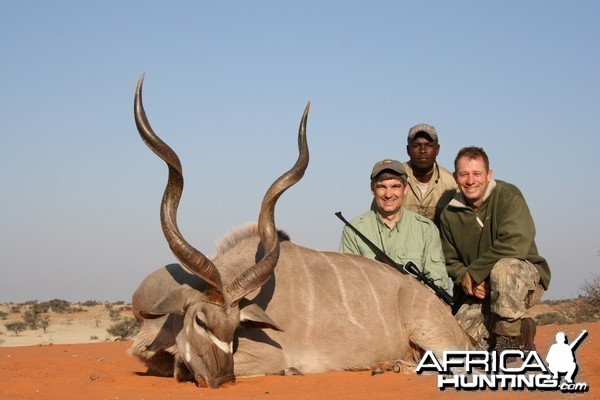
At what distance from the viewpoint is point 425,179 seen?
8.85 meters

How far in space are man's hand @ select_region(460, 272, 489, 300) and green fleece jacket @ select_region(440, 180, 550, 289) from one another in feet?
0.26

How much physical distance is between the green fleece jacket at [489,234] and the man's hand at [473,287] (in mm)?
79

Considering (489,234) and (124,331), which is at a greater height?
(489,234)

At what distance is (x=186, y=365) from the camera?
5.62 m

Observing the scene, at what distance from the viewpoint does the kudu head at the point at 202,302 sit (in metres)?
5.46

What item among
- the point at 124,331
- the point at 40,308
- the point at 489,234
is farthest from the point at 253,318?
the point at 40,308

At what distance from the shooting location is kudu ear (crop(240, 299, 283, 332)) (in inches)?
225

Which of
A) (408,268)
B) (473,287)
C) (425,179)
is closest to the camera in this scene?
(473,287)

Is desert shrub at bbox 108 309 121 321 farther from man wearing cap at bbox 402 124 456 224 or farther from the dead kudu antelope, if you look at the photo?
the dead kudu antelope

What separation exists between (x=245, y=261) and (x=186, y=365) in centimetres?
105

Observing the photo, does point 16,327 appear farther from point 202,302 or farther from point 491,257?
point 491,257

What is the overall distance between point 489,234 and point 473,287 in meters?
0.50

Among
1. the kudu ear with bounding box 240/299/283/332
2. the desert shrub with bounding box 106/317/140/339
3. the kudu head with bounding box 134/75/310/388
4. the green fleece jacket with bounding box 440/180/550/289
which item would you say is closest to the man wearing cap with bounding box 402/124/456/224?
the green fleece jacket with bounding box 440/180/550/289

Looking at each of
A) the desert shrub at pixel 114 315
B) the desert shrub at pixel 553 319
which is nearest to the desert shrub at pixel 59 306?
the desert shrub at pixel 114 315
